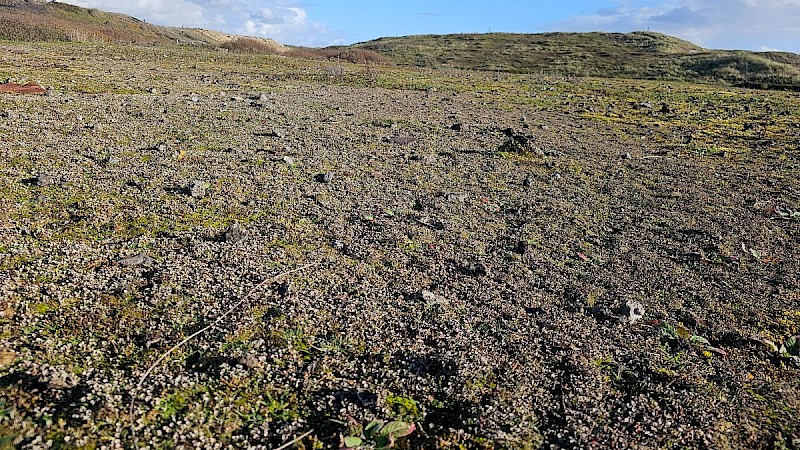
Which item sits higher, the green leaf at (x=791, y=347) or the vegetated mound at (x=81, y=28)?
the vegetated mound at (x=81, y=28)

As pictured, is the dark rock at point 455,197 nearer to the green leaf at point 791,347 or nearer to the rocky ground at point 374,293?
the rocky ground at point 374,293

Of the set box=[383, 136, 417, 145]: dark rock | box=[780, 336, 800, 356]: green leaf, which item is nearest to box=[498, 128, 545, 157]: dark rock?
box=[383, 136, 417, 145]: dark rock

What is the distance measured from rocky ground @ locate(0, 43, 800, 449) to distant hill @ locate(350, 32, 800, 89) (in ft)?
134

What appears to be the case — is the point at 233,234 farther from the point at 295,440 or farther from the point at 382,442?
the point at 382,442

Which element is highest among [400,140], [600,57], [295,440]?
[600,57]

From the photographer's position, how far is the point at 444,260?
6.59m

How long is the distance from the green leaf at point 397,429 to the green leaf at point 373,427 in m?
0.05

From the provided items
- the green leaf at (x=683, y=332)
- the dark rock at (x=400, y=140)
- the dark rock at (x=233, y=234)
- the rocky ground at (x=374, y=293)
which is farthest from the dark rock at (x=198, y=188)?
the green leaf at (x=683, y=332)

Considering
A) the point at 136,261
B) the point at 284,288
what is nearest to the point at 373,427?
the point at 284,288

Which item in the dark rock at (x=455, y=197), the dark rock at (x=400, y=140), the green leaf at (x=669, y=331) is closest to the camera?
the green leaf at (x=669, y=331)

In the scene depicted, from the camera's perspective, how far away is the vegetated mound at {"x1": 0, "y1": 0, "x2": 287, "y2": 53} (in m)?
37.7

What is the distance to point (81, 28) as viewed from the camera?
47094 mm

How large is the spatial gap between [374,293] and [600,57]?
79783 mm

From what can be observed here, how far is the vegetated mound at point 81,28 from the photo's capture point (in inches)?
1485
